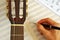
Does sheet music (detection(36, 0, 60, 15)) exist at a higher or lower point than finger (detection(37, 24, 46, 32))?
higher

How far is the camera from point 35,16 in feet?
3.36

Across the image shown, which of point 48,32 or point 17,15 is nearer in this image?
point 17,15

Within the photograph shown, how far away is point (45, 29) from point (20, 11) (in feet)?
0.79

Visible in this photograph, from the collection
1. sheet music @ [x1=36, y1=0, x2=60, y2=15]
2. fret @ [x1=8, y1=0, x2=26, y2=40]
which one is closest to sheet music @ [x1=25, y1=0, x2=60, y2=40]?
sheet music @ [x1=36, y1=0, x2=60, y2=15]

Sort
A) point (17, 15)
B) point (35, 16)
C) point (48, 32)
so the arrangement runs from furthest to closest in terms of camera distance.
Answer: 1. point (35, 16)
2. point (48, 32)
3. point (17, 15)

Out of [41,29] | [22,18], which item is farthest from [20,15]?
[41,29]

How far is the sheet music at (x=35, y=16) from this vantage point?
92 cm

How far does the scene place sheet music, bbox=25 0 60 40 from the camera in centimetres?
92

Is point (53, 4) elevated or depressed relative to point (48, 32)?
elevated

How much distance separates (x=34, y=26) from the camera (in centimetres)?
96

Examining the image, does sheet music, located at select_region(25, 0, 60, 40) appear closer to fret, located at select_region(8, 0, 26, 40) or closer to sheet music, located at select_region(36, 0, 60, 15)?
sheet music, located at select_region(36, 0, 60, 15)

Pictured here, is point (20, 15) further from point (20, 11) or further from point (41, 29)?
point (41, 29)

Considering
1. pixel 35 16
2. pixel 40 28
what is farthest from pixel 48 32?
pixel 35 16

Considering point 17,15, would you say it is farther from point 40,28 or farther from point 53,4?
point 53,4
